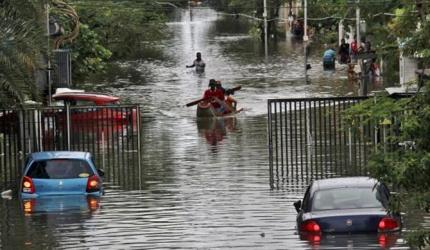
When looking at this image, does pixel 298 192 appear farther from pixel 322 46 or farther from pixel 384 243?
pixel 322 46

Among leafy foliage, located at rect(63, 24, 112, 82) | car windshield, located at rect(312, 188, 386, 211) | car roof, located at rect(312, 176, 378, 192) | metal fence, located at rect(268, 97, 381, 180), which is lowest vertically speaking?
metal fence, located at rect(268, 97, 381, 180)

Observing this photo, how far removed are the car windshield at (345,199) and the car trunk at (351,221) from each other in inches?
17.3

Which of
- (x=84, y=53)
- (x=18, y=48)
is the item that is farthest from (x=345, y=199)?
(x=84, y=53)

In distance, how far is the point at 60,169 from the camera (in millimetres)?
26438

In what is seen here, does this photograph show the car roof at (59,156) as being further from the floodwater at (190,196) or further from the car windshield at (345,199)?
the car windshield at (345,199)

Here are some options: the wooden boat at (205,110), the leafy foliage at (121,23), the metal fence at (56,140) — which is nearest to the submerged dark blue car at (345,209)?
the metal fence at (56,140)

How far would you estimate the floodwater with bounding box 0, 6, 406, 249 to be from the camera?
22.0 m

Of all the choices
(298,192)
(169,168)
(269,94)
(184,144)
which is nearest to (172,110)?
(269,94)

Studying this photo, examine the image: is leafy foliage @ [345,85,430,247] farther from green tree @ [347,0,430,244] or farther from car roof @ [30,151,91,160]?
car roof @ [30,151,91,160]

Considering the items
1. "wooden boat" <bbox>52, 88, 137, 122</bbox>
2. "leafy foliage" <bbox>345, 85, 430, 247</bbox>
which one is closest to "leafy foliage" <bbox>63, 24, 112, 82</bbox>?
"wooden boat" <bbox>52, 88, 137, 122</bbox>

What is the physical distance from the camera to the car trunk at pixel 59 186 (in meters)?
26.3

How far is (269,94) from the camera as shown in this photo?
54.0m

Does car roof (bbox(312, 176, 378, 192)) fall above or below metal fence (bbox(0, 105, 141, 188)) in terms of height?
above

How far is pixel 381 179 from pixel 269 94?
40.6 m
